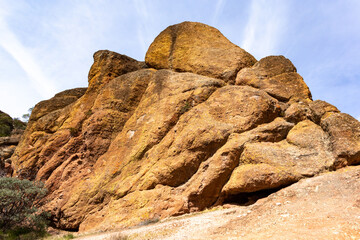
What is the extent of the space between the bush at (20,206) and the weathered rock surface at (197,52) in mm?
12454

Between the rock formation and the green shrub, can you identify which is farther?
the green shrub

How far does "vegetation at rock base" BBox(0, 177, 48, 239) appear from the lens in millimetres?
13531

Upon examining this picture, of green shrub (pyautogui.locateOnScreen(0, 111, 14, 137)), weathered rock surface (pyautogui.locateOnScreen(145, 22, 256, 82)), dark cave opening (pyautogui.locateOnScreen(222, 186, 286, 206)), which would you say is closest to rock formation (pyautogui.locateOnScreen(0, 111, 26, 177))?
green shrub (pyautogui.locateOnScreen(0, 111, 14, 137))

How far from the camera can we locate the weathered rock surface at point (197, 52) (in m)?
17.4

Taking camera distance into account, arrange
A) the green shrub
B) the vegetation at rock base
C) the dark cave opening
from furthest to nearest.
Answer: the green shrub → the vegetation at rock base → the dark cave opening

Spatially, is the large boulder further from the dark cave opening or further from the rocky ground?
the dark cave opening

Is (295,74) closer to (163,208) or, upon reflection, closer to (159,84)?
(159,84)

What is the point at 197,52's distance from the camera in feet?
62.9

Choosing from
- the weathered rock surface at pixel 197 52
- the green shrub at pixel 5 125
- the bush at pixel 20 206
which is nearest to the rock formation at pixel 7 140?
the green shrub at pixel 5 125

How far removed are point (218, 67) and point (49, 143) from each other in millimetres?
13604

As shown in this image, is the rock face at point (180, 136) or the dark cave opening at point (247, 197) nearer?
the dark cave opening at point (247, 197)

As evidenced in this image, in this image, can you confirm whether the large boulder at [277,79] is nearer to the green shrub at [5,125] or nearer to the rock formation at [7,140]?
the rock formation at [7,140]

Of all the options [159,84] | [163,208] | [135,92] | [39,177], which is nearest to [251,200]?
[163,208]

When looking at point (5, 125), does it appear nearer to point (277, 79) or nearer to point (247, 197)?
point (277, 79)
